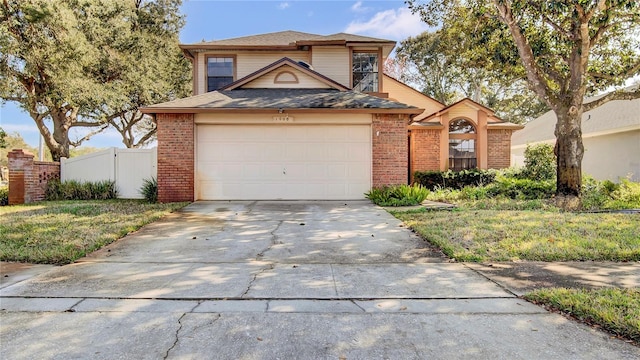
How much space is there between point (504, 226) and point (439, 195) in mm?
5157

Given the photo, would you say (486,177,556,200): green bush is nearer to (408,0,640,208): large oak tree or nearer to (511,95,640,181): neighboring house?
(408,0,640,208): large oak tree

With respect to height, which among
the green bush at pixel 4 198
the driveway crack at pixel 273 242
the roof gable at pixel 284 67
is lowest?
the driveway crack at pixel 273 242

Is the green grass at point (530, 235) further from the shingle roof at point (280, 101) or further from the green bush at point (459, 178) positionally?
the green bush at point (459, 178)

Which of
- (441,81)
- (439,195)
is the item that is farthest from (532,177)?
(441,81)

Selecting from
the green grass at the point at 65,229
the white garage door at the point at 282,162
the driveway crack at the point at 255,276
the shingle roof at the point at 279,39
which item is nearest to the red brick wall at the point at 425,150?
the shingle roof at the point at 279,39

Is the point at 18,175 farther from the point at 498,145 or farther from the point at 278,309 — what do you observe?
the point at 498,145

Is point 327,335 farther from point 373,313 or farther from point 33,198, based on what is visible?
point 33,198

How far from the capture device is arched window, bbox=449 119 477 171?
15.2 meters

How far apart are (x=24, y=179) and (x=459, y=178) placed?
15.2 metres

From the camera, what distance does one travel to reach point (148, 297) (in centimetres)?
360

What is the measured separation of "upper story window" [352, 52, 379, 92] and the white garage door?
4012mm

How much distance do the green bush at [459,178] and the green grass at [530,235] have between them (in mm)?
5868

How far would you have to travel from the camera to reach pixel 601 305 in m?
3.18

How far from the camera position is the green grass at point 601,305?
2.82m
